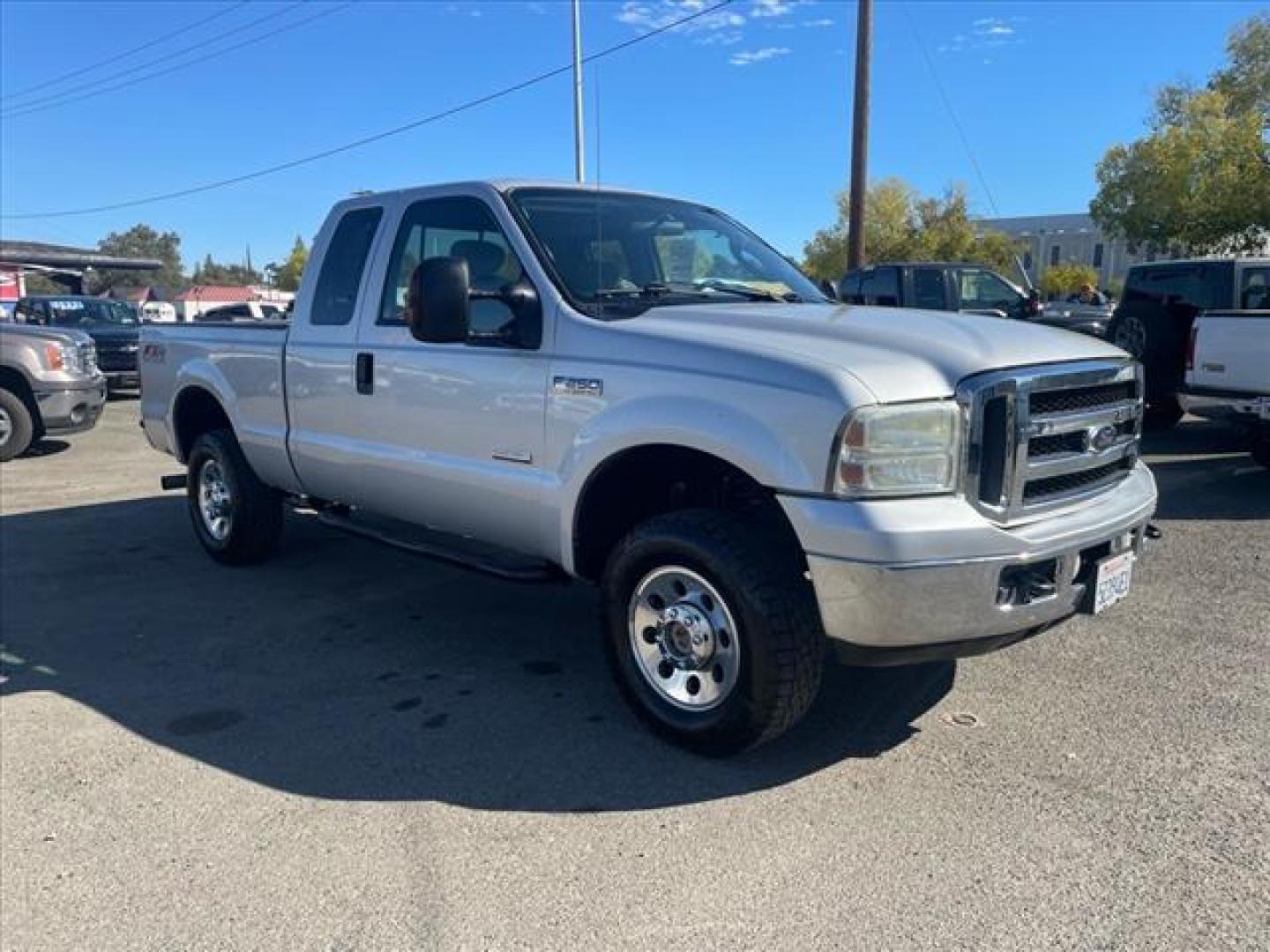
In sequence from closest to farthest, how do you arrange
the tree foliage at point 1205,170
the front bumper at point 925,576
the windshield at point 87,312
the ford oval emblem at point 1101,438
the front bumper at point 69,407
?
the front bumper at point 925,576
the ford oval emblem at point 1101,438
the front bumper at point 69,407
the windshield at point 87,312
the tree foliage at point 1205,170

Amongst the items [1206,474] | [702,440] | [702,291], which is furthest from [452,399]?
[1206,474]

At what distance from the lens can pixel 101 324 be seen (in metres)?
18.0

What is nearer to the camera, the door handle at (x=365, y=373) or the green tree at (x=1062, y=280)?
the door handle at (x=365, y=373)

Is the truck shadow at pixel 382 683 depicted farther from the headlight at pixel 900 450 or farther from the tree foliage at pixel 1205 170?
the tree foliage at pixel 1205 170

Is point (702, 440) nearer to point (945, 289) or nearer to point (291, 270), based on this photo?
point (945, 289)

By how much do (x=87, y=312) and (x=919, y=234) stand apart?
46.8 metres

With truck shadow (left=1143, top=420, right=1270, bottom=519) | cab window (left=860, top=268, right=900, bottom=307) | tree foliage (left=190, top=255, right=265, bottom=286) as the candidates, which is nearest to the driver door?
cab window (left=860, top=268, right=900, bottom=307)

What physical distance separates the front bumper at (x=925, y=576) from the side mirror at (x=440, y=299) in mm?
1461

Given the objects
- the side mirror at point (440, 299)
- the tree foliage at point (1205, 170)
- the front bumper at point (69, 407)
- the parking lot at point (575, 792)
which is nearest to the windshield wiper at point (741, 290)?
the side mirror at point (440, 299)

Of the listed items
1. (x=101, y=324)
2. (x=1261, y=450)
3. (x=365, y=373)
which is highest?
(x=101, y=324)

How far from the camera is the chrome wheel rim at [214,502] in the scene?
620 cm

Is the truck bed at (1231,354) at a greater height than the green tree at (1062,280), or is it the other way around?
the green tree at (1062,280)

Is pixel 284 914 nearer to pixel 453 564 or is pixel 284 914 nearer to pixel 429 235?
pixel 453 564

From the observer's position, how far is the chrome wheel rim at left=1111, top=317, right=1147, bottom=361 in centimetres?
1095
